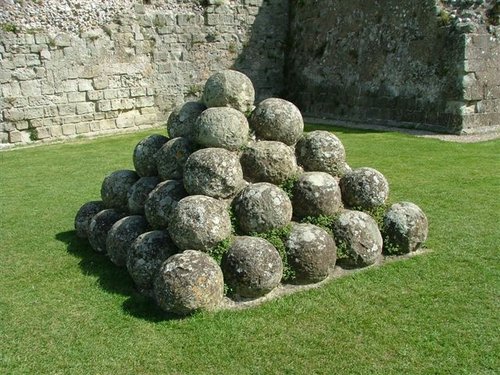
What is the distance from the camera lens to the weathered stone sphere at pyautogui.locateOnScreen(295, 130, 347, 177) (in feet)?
16.7

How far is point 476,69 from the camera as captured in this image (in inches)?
431

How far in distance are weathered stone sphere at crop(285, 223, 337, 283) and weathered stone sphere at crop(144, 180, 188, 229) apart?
3.47 feet

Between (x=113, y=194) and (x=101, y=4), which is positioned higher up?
(x=101, y=4)

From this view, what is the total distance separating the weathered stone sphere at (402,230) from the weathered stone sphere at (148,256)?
197cm

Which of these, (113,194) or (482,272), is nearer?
(482,272)

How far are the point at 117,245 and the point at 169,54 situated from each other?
10.8 m

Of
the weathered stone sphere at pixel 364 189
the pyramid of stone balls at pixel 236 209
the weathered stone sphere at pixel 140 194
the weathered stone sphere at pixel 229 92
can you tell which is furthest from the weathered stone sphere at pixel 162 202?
the weathered stone sphere at pixel 364 189

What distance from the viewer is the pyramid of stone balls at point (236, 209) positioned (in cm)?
421

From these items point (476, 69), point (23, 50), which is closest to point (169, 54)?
point (23, 50)

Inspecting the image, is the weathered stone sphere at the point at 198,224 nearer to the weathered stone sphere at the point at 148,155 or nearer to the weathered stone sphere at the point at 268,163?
the weathered stone sphere at the point at 268,163

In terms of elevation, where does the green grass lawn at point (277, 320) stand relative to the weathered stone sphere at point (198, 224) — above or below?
below

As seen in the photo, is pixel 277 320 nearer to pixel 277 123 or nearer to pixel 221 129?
pixel 221 129

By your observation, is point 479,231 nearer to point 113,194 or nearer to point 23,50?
point 113,194

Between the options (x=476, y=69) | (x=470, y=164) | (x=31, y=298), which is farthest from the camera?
(x=476, y=69)
